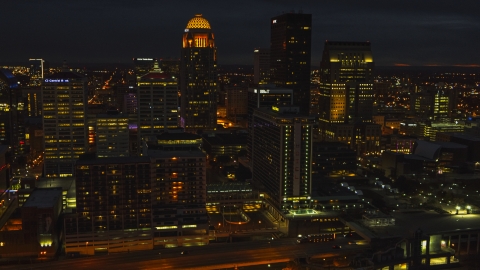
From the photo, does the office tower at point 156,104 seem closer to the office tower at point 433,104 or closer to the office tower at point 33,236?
the office tower at point 33,236

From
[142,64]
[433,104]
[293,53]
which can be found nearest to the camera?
[293,53]

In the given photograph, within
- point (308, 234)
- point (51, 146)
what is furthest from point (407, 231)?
point (51, 146)

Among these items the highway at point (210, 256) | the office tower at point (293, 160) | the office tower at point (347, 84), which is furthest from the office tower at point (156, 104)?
the highway at point (210, 256)

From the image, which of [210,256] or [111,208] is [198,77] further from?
Answer: [210,256]

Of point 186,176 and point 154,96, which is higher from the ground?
point 154,96

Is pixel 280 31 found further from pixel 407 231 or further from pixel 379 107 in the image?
pixel 407 231

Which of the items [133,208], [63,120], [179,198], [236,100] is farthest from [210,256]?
[236,100]
